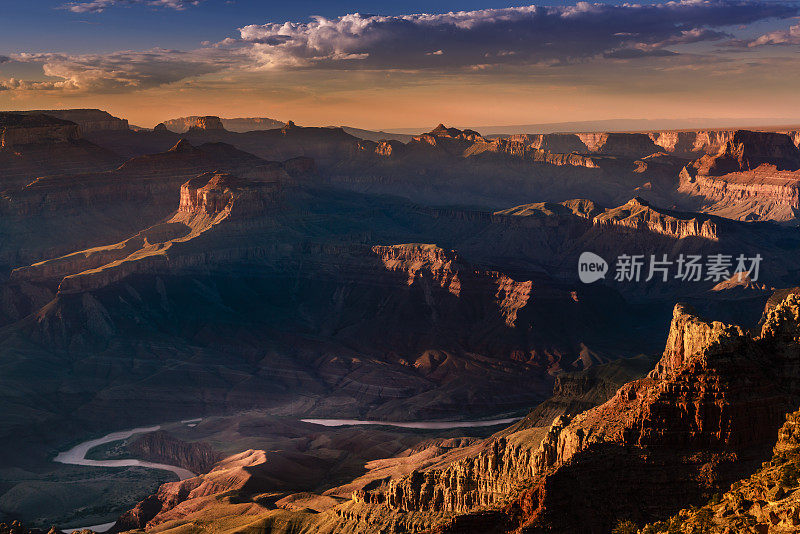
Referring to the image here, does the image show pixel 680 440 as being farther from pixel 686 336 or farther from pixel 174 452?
pixel 174 452

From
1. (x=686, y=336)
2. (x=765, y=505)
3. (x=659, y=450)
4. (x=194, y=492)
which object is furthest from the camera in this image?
(x=194, y=492)

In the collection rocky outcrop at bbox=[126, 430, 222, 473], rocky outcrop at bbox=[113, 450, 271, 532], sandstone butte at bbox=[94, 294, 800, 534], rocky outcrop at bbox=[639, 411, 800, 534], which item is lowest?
rocky outcrop at bbox=[126, 430, 222, 473]

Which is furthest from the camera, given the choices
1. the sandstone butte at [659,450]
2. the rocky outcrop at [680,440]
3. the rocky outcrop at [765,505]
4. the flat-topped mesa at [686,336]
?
the flat-topped mesa at [686,336]

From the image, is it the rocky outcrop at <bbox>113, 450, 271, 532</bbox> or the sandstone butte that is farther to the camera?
the rocky outcrop at <bbox>113, 450, 271, 532</bbox>

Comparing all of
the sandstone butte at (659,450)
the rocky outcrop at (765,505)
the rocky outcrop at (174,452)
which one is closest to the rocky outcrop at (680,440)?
the sandstone butte at (659,450)

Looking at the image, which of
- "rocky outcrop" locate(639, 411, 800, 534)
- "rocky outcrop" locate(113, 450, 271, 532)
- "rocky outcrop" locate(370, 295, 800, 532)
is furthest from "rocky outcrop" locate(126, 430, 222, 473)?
"rocky outcrop" locate(639, 411, 800, 534)

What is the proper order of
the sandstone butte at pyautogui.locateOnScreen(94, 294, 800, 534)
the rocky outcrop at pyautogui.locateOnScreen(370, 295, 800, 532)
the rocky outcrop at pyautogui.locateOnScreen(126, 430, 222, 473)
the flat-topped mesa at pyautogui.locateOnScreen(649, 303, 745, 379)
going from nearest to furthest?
the sandstone butte at pyautogui.locateOnScreen(94, 294, 800, 534) < the rocky outcrop at pyautogui.locateOnScreen(370, 295, 800, 532) < the flat-topped mesa at pyautogui.locateOnScreen(649, 303, 745, 379) < the rocky outcrop at pyautogui.locateOnScreen(126, 430, 222, 473)

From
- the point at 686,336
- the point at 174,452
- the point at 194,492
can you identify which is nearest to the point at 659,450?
the point at 686,336

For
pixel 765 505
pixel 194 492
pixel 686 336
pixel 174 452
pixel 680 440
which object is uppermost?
pixel 765 505

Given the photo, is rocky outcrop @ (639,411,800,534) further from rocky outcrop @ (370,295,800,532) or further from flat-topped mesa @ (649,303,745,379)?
flat-topped mesa @ (649,303,745,379)

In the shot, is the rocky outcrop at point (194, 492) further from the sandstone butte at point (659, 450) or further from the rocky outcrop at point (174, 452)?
the sandstone butte at point (659, 450)

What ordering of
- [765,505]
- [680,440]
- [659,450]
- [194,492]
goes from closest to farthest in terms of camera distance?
[765,505], [680,440], [659,450], [194,492]
